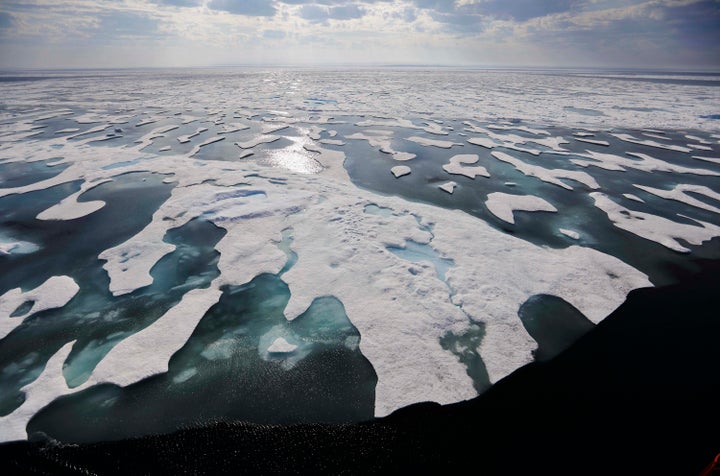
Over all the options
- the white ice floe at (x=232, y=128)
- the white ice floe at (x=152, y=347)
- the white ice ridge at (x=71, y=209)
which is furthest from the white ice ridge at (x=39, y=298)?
the white ice floe at (x=232, y=128)

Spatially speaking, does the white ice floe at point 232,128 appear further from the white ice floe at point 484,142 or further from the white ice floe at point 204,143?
the white ice floe at point 484,142

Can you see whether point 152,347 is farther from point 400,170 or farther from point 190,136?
point 190,136

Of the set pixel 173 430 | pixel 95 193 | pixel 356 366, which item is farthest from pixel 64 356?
pixel 95 193

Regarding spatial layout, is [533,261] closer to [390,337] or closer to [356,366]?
[390,337]

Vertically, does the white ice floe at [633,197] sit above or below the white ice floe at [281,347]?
above

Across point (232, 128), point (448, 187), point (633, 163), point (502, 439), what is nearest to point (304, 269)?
point (502, 439)

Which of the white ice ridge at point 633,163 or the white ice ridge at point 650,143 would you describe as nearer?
the white ice ridge at point 633,163

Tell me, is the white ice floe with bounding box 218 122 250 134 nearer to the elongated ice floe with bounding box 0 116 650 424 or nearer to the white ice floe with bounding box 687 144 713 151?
the elongated ice floe with bounding box 0 116 650 424
